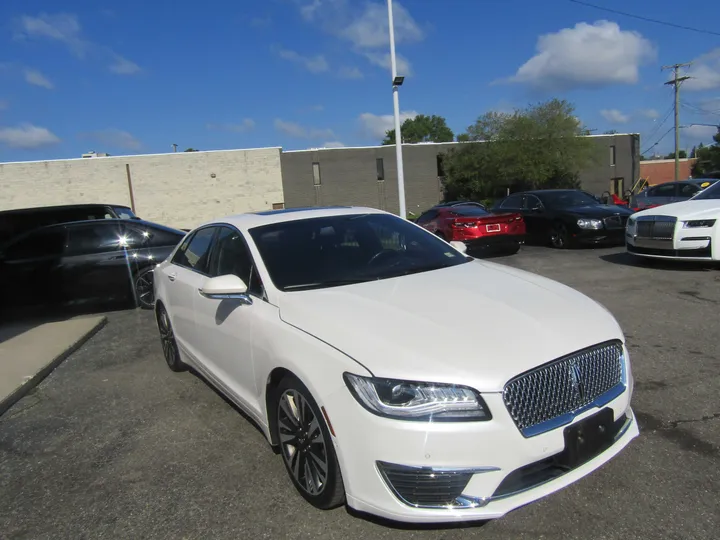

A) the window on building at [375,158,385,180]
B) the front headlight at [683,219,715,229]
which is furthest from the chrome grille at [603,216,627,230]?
the window on building at [375,158,385,180]

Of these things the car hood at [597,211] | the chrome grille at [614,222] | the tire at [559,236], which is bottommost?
the tire at [559,236]

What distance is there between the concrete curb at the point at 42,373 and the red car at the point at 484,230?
7.46 m

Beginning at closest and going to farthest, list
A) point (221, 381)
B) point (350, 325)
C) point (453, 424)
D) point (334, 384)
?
1. point (453, 424)
2. point (334, 384)
3. point (350, 325)
4. point (221, 381)

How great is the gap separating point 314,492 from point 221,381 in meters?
1.36

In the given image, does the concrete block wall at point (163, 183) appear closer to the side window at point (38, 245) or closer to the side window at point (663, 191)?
the side window at point (663, 191)

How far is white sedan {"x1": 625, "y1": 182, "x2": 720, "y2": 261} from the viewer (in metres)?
8.19

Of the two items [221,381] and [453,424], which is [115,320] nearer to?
[221,381]

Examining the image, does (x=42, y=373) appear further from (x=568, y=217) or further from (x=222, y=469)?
(x=568, y=217)

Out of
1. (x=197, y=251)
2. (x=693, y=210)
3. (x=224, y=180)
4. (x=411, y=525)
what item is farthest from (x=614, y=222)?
(x=224, y=180)

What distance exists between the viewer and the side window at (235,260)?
3426mm

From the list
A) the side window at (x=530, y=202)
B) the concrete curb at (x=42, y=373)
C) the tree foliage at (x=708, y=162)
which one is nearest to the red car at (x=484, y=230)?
the side window at (x=530, y=202)

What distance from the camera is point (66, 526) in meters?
2.84

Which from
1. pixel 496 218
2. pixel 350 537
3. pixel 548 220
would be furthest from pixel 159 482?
pixel 548 220

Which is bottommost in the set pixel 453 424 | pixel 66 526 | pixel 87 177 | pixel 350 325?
pixel 66 526
